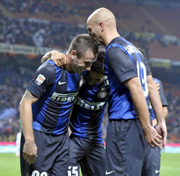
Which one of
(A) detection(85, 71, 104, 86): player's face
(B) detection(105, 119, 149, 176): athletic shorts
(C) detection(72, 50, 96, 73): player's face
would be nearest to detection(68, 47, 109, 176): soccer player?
(A) detection(85, 71, 104, 86): player's face

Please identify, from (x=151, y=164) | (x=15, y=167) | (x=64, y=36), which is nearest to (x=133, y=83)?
(x=151, y=164)

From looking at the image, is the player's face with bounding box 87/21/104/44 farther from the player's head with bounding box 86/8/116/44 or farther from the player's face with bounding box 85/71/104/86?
the player's face with bounding box 85/71/104/86

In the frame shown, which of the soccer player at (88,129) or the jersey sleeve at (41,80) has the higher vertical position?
the jersey sleeve at (41,80)

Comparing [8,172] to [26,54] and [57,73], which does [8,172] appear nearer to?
[57,73]

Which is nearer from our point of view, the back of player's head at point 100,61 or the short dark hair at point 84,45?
the short dark hair at point 84,45

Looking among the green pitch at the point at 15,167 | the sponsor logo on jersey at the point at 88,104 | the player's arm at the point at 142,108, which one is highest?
the sponsor logo on jersey at the point at 88,104

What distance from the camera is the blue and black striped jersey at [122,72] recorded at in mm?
2930

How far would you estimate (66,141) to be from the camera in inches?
157

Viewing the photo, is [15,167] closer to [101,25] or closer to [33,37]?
[101,25]

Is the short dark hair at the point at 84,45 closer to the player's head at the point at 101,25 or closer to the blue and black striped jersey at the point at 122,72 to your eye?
the player's head at the point at 101,25

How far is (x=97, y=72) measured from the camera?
13.0 feet

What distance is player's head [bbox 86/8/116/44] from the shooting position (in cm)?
318

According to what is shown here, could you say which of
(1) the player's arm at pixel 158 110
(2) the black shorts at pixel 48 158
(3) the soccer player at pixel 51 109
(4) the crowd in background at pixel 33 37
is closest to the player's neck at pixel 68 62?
(3) the soccer player at pixel 51 109

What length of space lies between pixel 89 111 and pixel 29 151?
1.03 meters
